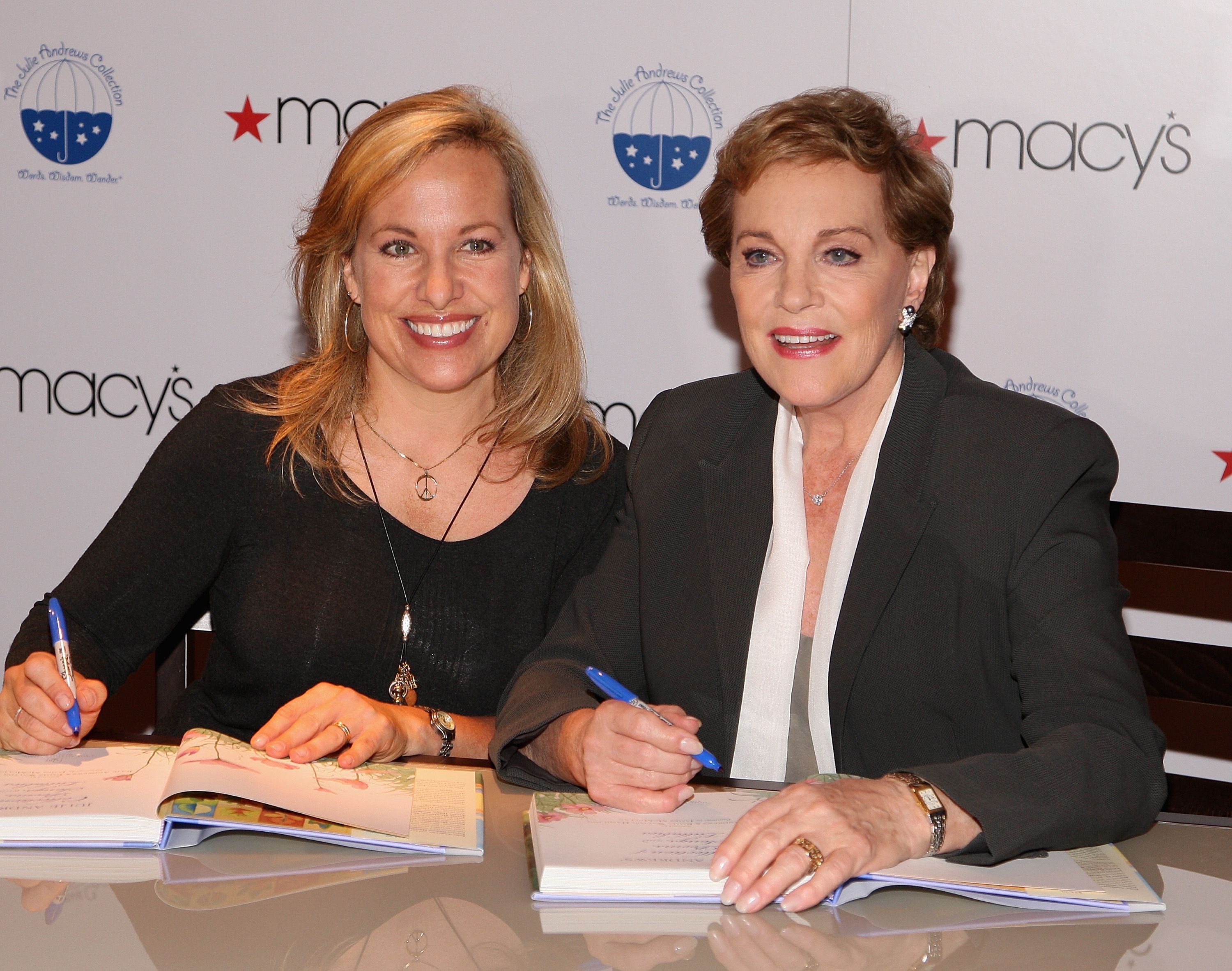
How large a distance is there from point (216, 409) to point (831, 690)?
124 cm

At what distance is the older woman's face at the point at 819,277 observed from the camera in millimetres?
1797

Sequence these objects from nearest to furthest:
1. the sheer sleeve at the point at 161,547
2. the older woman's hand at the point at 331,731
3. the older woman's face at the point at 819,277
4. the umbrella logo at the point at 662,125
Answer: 1. the older woman's hand at the point at 331,731
2. the older woman's face at the point at 819,277
3. the sheer sleeve at the point at 161,547
4. the umbrella logo at the point at 662,125

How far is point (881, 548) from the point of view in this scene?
1714mm

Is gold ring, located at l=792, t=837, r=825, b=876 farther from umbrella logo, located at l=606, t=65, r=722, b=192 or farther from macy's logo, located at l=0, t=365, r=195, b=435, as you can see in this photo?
macy's logo, located at l=0, t=365, r=195, b=435

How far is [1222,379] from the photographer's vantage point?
2.70 meters

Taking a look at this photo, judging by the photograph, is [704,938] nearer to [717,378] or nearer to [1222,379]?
[717,378]

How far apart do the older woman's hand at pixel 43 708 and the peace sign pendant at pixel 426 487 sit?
2.36ft

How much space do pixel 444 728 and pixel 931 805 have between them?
2.88 feet

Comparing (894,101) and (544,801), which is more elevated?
(894,101)

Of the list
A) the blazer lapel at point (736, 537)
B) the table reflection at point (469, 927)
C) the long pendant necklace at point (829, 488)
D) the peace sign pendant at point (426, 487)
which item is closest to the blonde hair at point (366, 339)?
the peace sign pendant at point (426, 487)

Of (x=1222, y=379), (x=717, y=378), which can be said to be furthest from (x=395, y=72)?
(x=1222, y=379)

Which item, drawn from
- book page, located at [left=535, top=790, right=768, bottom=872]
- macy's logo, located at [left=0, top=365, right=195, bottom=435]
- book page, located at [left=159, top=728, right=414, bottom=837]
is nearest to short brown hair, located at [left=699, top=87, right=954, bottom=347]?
book page, located at [left=535, top=790, right=768, bottom=872]

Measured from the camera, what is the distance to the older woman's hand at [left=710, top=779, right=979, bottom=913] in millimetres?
1210

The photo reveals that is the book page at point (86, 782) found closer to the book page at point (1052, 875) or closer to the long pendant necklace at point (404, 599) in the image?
the long pendant necklace at point (404, 599)
